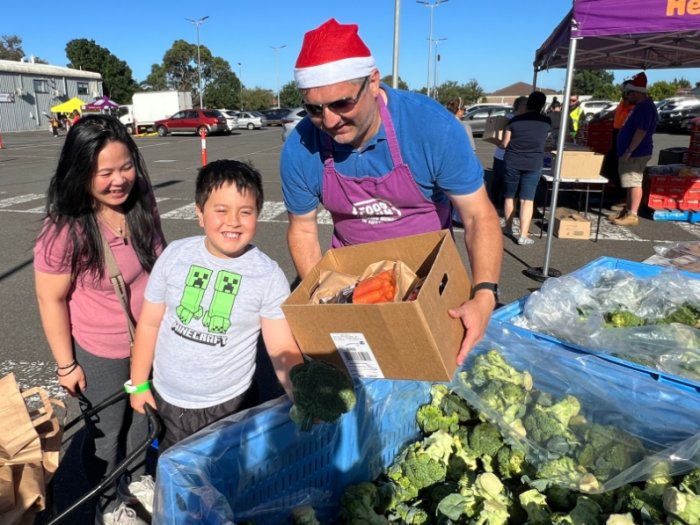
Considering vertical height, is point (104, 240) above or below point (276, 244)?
above

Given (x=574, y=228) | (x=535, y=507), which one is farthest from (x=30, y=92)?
(x=535, y=507)

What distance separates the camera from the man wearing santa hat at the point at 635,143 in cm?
791

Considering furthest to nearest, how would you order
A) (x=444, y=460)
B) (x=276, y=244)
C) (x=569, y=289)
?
(x=276, y=244) < (x=569, y=289) < (x=444, y=460)

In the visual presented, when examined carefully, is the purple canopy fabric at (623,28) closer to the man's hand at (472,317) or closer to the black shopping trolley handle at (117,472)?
the man's hand at (472,317)

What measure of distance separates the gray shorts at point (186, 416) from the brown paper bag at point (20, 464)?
46cm

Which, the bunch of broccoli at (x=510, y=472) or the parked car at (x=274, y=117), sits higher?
the parked car at (x=274, y=117)

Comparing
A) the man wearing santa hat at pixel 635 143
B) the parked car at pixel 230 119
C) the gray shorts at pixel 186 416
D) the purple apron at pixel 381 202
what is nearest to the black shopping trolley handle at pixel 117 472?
the gray shorts at pixel 186 416

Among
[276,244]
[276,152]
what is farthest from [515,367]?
[276,152]

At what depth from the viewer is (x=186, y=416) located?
6.46 ft

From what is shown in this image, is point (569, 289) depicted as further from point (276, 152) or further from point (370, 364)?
point (276, 152)

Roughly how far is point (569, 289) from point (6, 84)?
4735 cm

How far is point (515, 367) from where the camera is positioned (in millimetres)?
2248

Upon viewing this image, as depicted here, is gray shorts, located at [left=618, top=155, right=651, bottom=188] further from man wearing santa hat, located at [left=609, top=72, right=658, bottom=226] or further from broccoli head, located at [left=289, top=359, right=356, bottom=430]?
broccoli head, located at [left=289, top=359, right=356, bottom=430]

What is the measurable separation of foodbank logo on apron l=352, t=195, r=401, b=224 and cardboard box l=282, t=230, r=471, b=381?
17.3 inches
